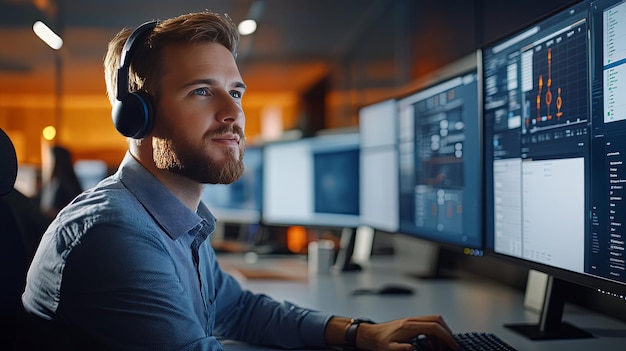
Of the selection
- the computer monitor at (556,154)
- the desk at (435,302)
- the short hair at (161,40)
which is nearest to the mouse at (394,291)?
the desk at (435,302)

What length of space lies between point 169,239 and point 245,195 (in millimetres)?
1854

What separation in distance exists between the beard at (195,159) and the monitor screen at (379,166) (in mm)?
947

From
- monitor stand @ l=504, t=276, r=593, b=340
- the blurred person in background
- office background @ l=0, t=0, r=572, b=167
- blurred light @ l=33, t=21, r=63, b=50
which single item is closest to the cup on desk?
office background @ l=0, t=0, r=572, b=167

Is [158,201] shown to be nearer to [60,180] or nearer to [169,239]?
[169,239]

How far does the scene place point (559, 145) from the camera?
107 centimetres

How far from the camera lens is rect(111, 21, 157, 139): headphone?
1.03 metres

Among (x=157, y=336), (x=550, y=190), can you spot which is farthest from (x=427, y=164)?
(x=157, y=336)

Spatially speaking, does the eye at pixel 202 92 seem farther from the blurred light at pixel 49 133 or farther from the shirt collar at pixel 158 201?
A: the blurred light at pixel 49 133

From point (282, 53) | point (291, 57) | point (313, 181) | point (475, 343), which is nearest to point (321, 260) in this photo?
point (313, 181)

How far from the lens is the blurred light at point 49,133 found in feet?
23.2

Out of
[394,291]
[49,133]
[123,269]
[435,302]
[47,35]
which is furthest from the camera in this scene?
[49,133]

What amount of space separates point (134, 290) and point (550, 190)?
2.34 ft

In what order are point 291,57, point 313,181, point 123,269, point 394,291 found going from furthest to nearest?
point 291,57
point 313,181
point 394,291
point 123,269

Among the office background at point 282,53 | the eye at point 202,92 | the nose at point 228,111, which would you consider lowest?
the nose at point 228,111
